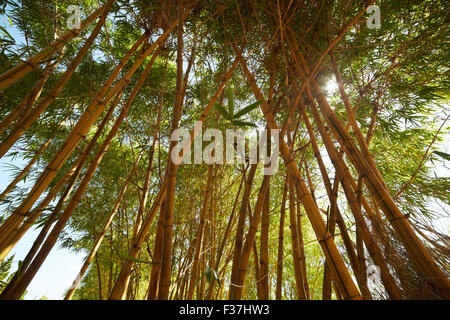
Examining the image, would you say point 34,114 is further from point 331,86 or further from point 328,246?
point 331,86

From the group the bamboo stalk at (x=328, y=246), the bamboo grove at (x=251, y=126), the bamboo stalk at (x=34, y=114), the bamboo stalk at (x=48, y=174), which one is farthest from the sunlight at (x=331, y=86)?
the bamboo stalk at (x=48, y=174)

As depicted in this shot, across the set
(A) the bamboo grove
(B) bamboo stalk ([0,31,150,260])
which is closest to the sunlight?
(A) the bamboo grove

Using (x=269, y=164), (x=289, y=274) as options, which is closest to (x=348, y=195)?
(x=269, y=164)

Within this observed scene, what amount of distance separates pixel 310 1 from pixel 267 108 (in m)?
1.01

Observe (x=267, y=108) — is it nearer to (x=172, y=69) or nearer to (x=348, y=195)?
(x=348, y=195)

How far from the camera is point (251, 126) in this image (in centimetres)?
136

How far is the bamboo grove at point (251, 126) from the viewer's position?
1107 millimetres

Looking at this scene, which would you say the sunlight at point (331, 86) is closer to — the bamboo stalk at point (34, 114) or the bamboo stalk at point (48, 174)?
the bamboo stalk at point (34, 114)

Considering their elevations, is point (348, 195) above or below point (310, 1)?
below

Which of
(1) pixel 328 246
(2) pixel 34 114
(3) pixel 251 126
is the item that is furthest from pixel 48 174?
(1) pixel 328 246

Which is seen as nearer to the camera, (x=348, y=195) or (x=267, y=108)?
(x=348, y=195)

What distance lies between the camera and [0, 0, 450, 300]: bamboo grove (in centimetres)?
Result: 111

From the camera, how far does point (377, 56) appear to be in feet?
7.11
